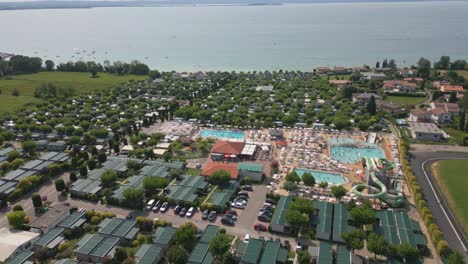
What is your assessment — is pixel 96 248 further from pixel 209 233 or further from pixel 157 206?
pixel 209 233

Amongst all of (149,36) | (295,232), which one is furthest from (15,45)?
(295,232)

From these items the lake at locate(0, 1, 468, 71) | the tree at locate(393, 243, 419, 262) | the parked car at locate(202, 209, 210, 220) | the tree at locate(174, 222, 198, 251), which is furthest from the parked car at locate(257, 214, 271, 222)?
the lake at locate(0, 1, 468, 71)

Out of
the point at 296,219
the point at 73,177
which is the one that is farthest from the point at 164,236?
the point at 73,177

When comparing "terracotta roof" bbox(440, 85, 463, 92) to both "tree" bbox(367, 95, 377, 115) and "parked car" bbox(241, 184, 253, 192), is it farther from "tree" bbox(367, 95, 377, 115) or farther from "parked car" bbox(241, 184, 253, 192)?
"parked car" bbox(241, 184, 253, 192)

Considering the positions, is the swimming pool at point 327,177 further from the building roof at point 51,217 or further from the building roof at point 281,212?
the building roof at point 51,217

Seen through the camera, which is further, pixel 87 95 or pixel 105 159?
pixel 87 95

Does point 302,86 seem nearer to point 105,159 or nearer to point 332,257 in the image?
point 105,159

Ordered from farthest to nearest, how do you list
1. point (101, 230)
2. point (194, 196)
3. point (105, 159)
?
point (105, 159) < point (194, 196) < point (101, 230)

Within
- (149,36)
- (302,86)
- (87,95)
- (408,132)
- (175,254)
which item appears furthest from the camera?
(149,36)

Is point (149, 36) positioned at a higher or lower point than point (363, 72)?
higher
